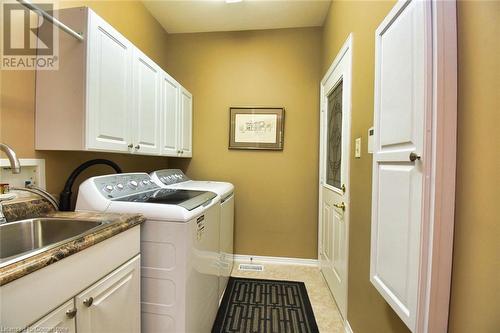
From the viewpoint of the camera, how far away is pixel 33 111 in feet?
4.27

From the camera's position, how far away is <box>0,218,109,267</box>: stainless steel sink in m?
1.03

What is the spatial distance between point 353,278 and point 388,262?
2.27 feet

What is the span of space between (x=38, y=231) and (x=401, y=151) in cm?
165

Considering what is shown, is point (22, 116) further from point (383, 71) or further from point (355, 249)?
point (355, 249)

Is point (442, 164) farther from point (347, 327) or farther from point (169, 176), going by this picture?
point (169, 176)

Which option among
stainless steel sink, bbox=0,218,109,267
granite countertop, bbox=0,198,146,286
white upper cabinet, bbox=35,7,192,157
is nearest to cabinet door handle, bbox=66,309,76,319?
granite countertop, bbox=0,198,146,286

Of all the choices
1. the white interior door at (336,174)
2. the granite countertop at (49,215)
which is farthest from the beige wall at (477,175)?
the granite countertop at (49,215)

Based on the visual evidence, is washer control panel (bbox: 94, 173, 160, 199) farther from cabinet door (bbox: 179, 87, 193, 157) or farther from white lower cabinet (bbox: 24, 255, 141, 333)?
cabinet door (bbox: 179, 87, 193, 157)

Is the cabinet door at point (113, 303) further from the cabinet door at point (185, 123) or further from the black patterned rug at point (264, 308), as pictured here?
the cabinet door at point (185, 123)

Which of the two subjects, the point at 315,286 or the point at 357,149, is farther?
the point at 315,286

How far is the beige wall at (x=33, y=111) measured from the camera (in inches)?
46.4

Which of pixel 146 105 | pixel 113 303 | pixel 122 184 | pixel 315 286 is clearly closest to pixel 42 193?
pixel 122 184

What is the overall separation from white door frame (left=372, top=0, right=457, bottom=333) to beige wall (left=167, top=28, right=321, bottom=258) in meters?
2.02

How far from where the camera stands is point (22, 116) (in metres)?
1.25
